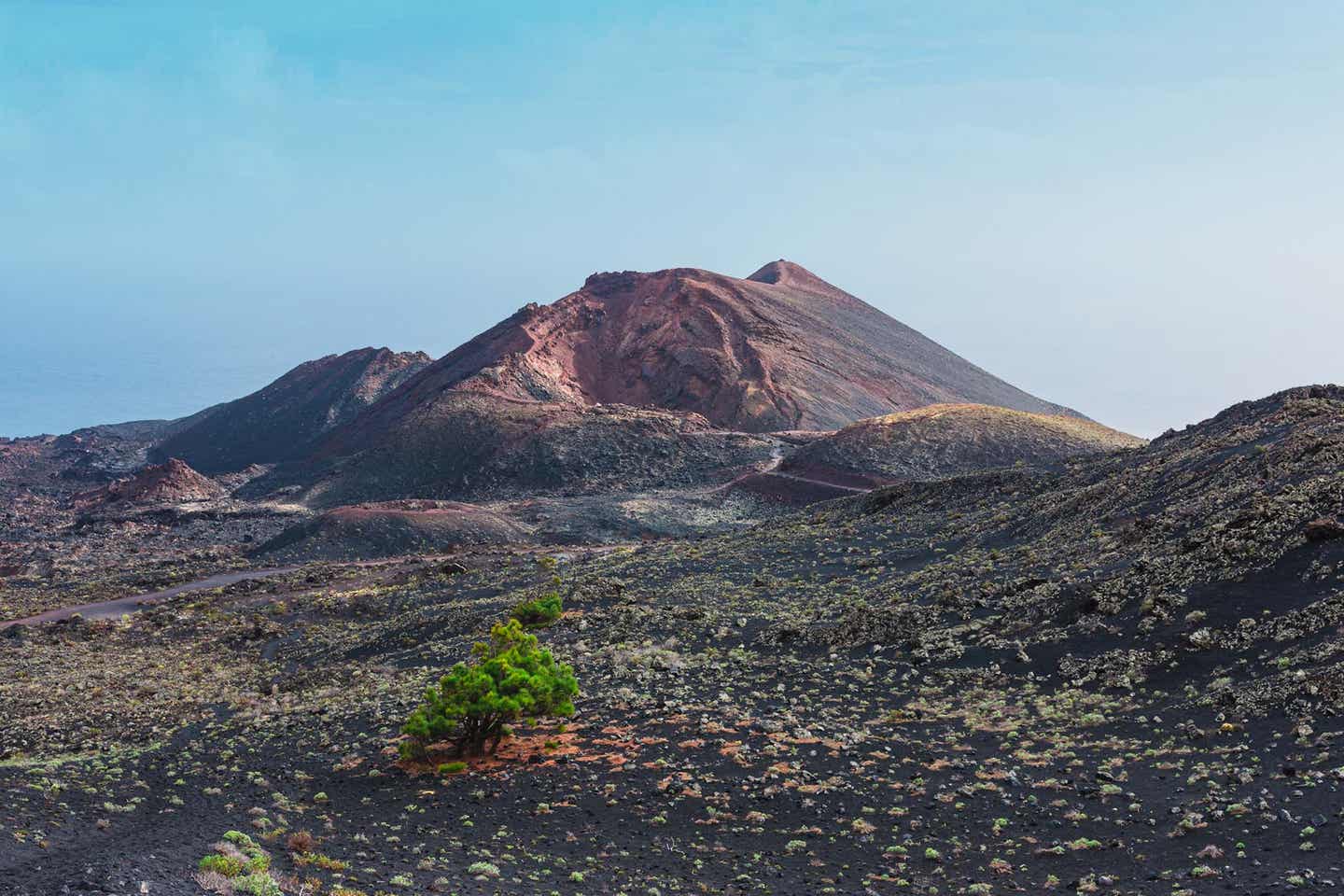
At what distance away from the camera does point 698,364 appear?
8900 centimetres

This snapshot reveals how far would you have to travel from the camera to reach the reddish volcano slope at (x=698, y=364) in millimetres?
84938

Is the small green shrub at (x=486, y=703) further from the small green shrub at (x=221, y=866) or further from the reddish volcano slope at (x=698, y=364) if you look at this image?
the reddish volcano slope at (x=698, y=364)

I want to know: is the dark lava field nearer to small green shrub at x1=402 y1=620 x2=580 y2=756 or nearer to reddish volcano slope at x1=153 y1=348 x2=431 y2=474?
small green shrub at x1=402 y1=620 x2=580 y2=756

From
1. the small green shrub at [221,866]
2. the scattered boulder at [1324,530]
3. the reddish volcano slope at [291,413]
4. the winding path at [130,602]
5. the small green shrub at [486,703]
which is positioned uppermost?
the reddish volcano slope at [291,413]

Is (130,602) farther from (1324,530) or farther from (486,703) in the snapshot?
(1324,530)

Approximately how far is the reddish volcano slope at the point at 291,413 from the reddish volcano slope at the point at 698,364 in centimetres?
1023

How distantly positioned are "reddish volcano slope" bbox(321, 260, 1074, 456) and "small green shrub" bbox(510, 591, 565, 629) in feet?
170

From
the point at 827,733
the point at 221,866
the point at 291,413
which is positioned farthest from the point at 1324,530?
the point at 291,413

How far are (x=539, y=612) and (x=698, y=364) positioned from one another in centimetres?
6224

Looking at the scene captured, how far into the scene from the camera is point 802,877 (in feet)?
39.7

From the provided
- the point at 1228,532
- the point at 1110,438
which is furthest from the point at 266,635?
the point at 1110,438

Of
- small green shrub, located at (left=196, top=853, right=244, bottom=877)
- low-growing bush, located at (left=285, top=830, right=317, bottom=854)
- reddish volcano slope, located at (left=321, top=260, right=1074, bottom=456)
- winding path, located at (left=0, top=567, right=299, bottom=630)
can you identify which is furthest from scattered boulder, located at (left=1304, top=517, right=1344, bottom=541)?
reddish volcano slope, located at (left=321, top=260, right=1074, bottom=456)

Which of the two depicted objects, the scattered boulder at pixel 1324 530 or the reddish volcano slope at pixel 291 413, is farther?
the reddish volcano slope at pixel 291 413

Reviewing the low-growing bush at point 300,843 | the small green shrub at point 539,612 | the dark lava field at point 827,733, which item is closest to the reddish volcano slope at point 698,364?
the small green shrub at point 539,612
